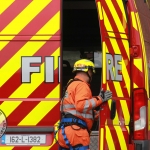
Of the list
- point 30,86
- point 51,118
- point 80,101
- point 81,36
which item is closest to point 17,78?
point 30,86

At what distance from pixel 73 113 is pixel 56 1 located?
114 centimetres

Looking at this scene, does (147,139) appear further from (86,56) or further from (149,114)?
(86,56)

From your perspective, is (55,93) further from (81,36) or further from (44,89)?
(81,36)

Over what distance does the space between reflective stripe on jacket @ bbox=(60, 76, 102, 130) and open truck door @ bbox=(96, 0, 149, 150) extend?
0.56ft

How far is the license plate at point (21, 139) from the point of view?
4758mm

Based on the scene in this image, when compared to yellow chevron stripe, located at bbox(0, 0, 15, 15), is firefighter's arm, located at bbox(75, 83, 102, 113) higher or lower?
lower

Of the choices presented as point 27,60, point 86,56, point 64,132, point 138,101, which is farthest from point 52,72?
point 86,56

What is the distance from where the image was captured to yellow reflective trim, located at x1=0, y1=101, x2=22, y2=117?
4738 millimetres

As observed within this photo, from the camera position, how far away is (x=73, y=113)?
4.80 metres

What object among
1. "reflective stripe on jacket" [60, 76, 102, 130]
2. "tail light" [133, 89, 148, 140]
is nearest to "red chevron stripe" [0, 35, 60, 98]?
"reflective stripe on jacket" [60, 76, 102, 130]

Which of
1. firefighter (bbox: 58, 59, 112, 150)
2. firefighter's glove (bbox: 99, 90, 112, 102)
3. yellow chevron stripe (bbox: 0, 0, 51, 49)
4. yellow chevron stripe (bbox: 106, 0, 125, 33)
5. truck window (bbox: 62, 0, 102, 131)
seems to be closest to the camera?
firefighter's glove (bbox: 99, 90, 112, 102)

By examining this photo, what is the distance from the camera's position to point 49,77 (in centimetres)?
474

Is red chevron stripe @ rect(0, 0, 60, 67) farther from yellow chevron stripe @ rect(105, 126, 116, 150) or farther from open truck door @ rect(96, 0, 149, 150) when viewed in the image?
yellow chevron stripe @ rect(105, 126, 116, 150)

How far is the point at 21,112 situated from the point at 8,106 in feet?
0.46
